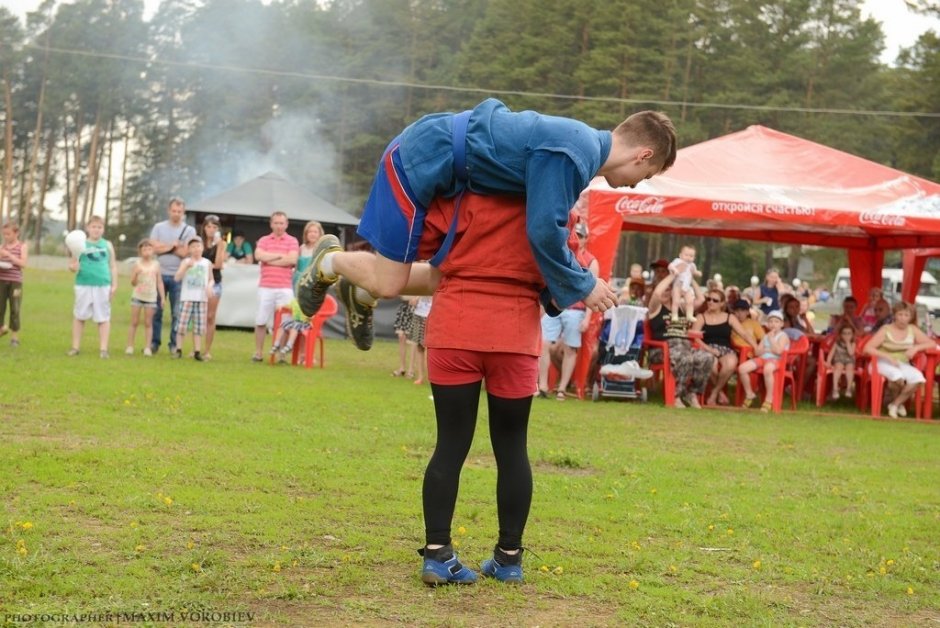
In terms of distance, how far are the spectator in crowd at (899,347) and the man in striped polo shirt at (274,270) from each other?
21.2 feet

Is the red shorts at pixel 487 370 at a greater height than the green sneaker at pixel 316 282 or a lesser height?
lesser

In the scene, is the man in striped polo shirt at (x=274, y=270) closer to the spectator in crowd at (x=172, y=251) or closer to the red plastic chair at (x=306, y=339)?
the red plastic chair at (x=306, y=339)

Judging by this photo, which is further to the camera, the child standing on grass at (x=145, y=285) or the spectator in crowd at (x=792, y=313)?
the spectator in crowd at (x=792, y=313)

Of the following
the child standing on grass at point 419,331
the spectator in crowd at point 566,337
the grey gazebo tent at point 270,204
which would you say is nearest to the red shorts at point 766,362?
the spectator in crowd at point 566,337

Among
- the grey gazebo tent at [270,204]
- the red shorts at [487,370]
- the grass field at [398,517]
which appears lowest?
the grass field at [398,517]

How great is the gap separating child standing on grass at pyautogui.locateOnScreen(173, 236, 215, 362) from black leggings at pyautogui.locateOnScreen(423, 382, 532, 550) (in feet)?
30.0

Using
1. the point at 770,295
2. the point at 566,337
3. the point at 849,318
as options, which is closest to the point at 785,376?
the point at 849,318

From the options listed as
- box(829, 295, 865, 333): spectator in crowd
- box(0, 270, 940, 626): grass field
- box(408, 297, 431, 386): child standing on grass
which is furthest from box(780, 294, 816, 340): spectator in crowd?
box(408, 297, 431, 386): child standing on grass

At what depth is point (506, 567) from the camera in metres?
4.18

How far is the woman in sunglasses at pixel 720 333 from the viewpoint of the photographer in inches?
497

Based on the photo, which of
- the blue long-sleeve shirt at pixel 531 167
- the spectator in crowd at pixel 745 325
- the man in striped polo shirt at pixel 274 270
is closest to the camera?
the blue long-sleeve shirt at pixel 531 167

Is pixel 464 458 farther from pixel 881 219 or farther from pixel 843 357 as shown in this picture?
pixel 843 357

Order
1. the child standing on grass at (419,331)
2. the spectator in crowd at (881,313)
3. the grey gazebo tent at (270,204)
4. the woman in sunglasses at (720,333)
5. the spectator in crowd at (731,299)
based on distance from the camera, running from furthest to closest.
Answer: the grey gazebo tent at (270,204), the spectator in crowd at (881,313), the spectator in crowd at (731,299), the woman in sunglasses at (720,333), the child standing on grass at (419,331)

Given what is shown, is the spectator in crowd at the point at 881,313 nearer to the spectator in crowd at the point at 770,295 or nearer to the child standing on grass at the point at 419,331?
the spectator in crowd at the point at 770,295
